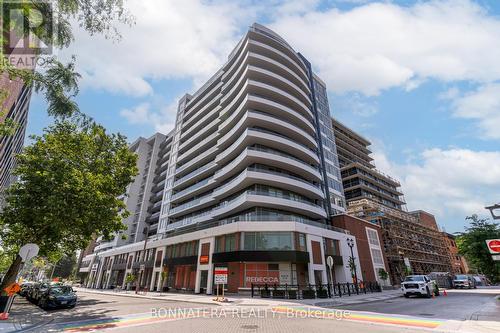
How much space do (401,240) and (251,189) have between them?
42586 millimetres

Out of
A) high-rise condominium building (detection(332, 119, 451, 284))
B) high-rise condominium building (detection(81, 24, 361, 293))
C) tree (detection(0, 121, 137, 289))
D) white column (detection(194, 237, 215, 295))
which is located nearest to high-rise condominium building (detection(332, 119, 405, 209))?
high-rise condominium building (detection(332, 119, 451, 284))

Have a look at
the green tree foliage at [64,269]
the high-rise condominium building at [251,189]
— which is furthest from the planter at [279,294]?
the green tree foliage at [64,269]

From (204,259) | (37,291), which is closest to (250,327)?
(204,259)

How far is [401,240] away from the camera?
59.4 metres

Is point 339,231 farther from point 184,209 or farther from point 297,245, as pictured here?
point 184,209

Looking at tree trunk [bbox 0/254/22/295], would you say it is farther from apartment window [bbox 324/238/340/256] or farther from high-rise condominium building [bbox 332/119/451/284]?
high-rise condominium building [bbox 332/119/451/284]

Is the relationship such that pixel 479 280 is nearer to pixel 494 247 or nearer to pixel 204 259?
pixel 494 247

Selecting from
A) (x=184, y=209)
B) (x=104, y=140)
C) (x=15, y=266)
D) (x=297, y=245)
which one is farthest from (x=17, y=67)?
(x=184, y=209)

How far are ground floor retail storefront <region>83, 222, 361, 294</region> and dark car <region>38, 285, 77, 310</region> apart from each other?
1502 centimetres

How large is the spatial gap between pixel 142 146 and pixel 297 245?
64.9 m

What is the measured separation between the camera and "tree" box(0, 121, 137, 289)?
55.1ft

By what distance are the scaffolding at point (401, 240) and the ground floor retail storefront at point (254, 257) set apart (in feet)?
73.5

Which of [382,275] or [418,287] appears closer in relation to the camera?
[418,287]

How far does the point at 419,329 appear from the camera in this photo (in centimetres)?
991
